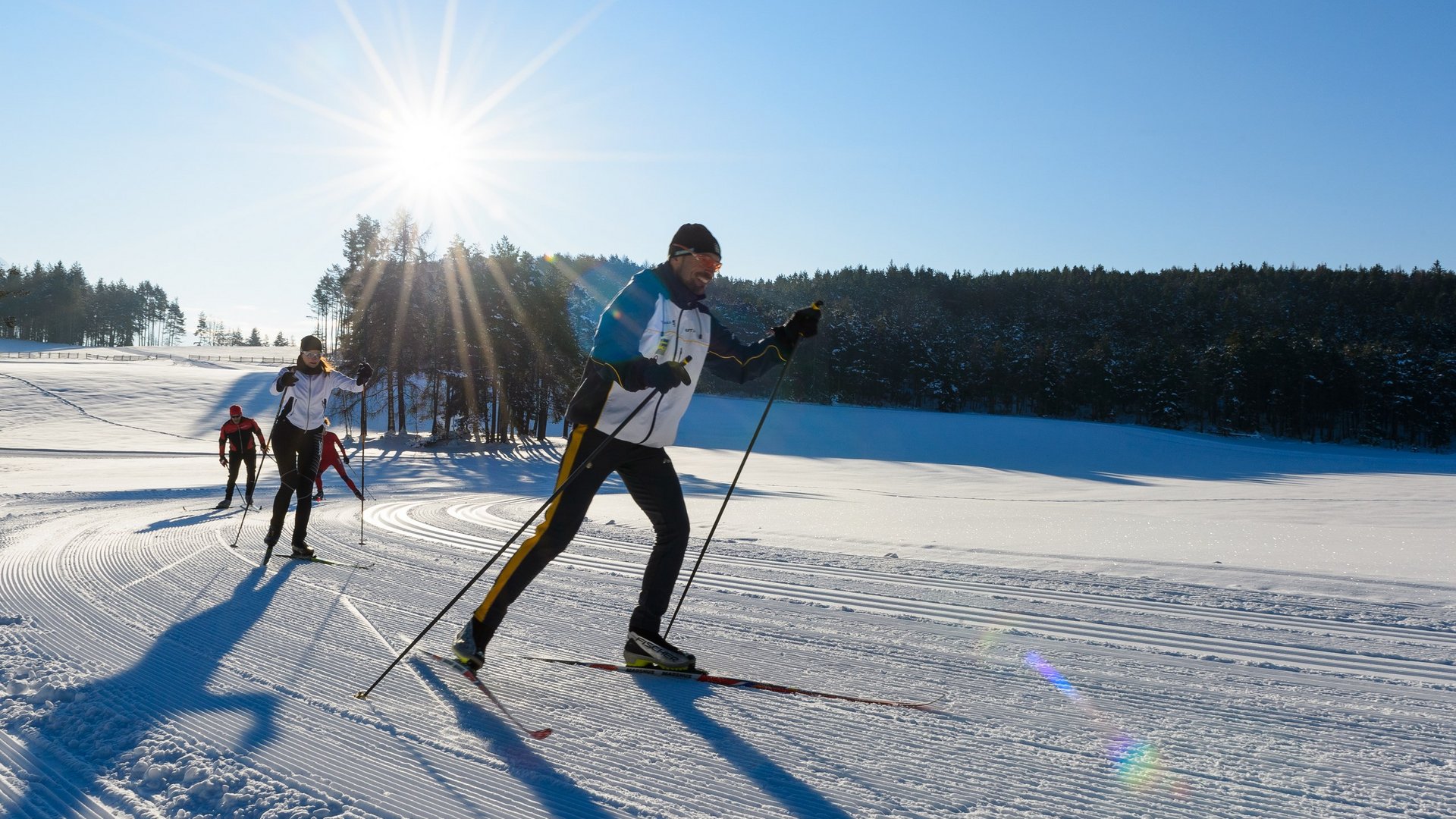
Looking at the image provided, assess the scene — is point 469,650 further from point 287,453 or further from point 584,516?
point 287,453

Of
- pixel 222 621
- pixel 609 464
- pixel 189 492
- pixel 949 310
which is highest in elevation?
pixel 949 310

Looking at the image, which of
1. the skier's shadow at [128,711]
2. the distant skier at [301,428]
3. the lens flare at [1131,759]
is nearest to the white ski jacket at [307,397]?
the distant skier at [301,428]

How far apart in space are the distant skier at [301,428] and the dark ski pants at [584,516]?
4224mm

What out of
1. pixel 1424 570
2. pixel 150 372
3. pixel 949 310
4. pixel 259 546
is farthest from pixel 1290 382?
pixel 150 372

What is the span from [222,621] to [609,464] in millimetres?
2587

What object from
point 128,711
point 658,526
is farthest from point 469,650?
point 128,711

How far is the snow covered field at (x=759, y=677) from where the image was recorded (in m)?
2.49

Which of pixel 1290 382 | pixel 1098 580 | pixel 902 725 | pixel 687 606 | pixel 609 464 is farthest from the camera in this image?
pixel 1290 382

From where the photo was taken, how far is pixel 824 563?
7000 millimetres

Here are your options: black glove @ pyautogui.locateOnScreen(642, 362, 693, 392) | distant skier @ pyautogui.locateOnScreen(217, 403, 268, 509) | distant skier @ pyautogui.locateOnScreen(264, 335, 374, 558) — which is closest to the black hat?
black glove @ pyautogui.locateOnScreen(642, 362, 693, 392)

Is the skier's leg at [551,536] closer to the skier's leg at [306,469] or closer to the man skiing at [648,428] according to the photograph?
the man skiing at [648,428]

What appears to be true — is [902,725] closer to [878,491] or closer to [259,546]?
[259,546]

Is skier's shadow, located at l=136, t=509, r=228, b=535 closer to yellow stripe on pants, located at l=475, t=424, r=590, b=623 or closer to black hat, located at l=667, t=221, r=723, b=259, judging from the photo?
yellow stripe on pants, located at l=475, t=424, r=590, b=623

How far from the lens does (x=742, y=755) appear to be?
2.77m
